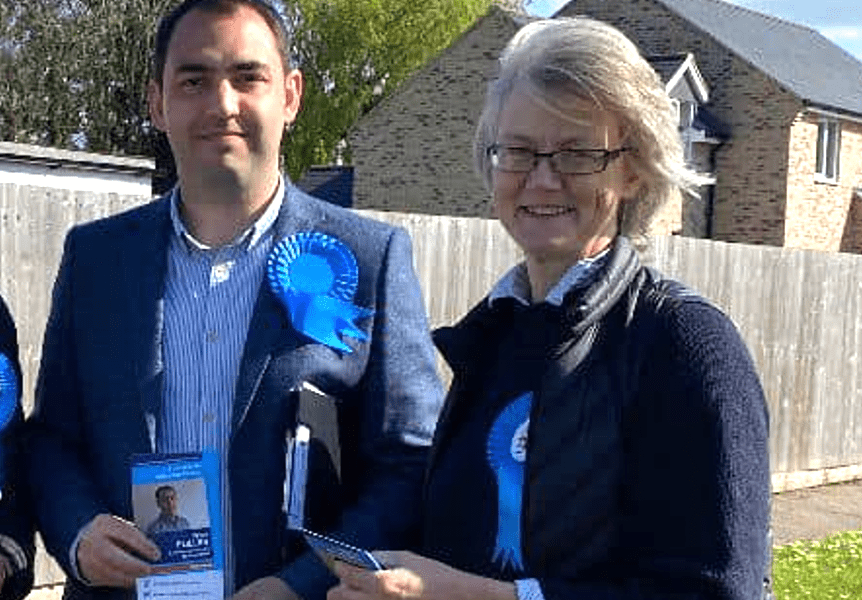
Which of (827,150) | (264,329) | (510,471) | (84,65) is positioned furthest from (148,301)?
(84,65)

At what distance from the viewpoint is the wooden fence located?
8.77m

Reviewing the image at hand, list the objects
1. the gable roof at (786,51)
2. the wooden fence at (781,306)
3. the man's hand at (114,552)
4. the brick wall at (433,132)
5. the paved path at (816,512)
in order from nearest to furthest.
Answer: the man's hand at (114,552) → the wooden fence at (781,306) → the paved path at (816,512) → the gable roof at (786,51) → the brick wall at (433,132)

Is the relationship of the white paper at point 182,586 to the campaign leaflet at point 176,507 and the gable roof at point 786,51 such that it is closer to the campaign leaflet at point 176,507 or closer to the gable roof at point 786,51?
the campaign leaflet at point 176,507

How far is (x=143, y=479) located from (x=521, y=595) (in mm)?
810

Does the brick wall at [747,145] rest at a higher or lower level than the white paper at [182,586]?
higher

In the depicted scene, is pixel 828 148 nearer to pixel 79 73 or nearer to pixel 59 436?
pixel 79 73

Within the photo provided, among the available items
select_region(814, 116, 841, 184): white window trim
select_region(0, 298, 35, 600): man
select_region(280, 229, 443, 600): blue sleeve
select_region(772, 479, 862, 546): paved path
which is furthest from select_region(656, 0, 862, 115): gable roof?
select_region(0, 298, 35, 600): man

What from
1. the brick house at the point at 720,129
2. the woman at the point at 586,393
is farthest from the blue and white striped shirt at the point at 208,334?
the brick house at the point at 720,129

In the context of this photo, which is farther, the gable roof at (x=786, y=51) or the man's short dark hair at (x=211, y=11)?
the gable roof at (x=786, y=51)

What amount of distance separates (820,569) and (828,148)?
2810cm

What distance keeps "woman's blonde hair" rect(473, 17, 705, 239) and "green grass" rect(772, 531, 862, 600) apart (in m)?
5.47

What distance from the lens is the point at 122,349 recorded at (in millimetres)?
2889

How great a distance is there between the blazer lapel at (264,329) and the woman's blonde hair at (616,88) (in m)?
0.63

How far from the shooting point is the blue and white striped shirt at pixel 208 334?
2822 mm
